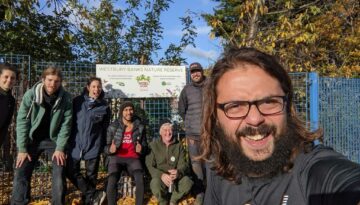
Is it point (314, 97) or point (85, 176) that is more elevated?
point (314, 97)

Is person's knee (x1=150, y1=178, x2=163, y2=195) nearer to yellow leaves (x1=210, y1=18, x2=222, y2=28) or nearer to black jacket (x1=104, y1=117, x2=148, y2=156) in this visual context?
black jacket (x1=104, y1=117, x2=148, y2=156)

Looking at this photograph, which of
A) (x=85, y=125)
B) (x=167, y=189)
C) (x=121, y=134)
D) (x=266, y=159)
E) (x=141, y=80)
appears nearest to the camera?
(x=266, y=159)

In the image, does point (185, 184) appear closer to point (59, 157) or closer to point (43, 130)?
point (59, 157)

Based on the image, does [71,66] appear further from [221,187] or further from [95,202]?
[221,187]

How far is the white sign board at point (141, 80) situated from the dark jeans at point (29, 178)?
1922 millimetres

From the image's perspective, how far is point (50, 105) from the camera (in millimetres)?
5969

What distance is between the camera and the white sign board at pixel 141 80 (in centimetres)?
773

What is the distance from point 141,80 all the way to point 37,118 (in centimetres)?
248

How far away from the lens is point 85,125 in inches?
258

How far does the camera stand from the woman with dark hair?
21.4 ft

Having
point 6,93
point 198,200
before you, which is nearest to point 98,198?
point 198,200

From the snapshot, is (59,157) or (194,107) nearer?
(59,157)

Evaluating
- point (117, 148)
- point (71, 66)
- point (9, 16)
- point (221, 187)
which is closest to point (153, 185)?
point (117, 148)

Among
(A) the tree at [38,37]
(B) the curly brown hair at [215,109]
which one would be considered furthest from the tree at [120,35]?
(B) the curly brown hair at [215,109]
